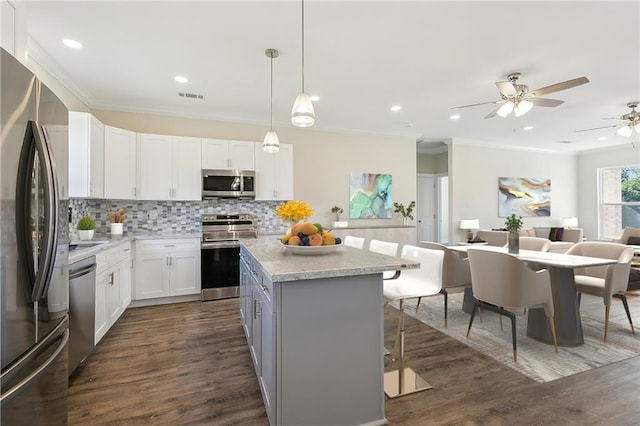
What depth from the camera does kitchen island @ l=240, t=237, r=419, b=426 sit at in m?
1.58

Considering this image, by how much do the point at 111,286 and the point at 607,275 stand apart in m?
4.83

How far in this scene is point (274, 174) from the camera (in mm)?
4863

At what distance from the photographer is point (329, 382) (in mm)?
1660

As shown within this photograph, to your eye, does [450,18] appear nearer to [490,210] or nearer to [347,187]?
[347,187]

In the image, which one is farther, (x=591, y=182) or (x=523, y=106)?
(x=591, y=182)

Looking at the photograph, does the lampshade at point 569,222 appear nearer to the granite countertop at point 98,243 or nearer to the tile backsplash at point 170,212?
the tile backsplash at point 170,212

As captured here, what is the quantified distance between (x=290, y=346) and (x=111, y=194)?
347 centimetres

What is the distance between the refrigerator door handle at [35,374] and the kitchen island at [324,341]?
3.16ft

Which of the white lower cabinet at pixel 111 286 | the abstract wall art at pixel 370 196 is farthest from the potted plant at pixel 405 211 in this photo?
the white lower cabinet at pixel 111 286

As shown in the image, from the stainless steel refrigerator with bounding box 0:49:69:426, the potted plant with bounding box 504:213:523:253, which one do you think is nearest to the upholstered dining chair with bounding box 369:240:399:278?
the potted plant with bounding box 504:213:523:253

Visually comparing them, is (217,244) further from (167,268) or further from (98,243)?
(98,243)

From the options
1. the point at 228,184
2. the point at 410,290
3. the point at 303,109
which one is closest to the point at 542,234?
the point at 410,290

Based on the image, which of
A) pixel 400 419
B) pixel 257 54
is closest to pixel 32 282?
pixel 400 419

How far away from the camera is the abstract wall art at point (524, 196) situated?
23.8 ft
